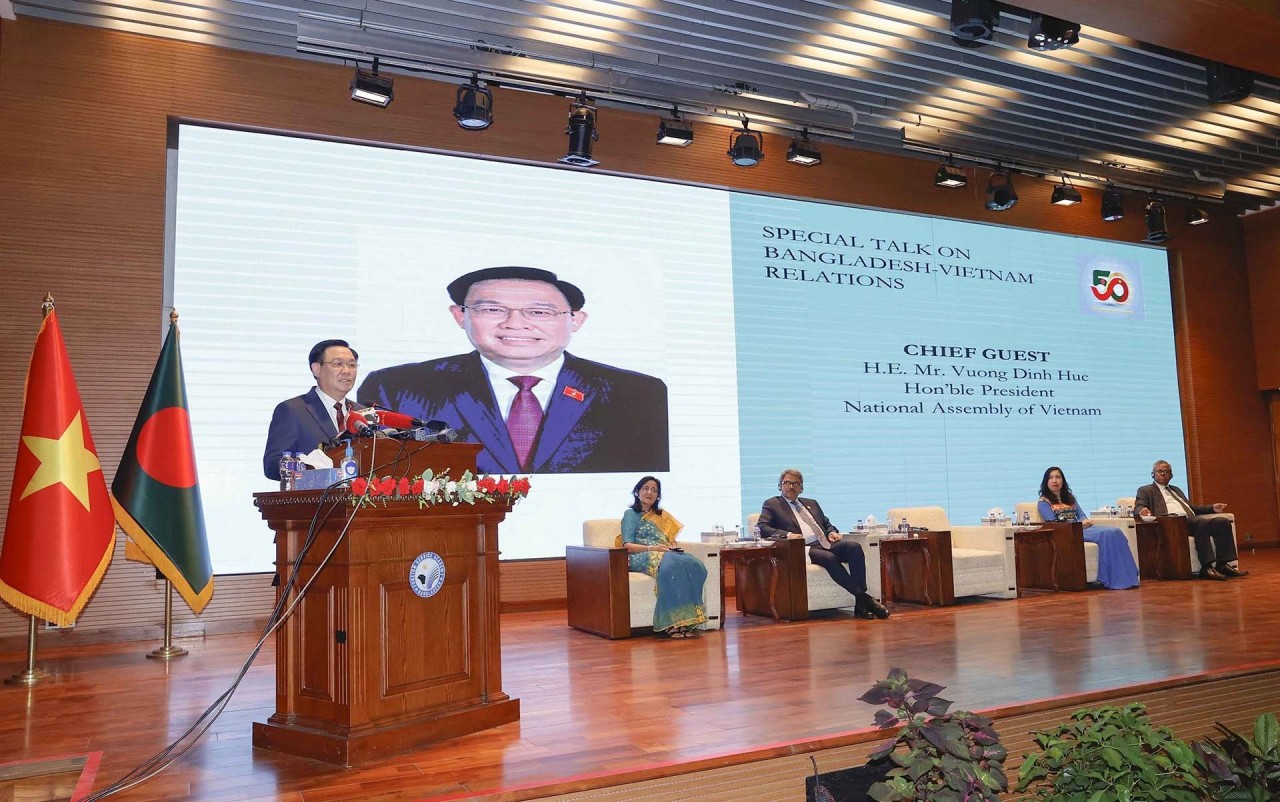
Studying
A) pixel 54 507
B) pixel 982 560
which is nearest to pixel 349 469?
pixel 54 507

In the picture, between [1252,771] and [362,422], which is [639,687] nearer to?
[362,422]

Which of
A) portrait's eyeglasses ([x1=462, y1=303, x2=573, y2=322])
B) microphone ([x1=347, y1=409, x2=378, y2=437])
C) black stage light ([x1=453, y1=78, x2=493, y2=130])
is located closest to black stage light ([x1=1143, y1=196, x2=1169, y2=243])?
portrait's eyeglasses ([x1=462, y1=303, x2=573, y2=322])

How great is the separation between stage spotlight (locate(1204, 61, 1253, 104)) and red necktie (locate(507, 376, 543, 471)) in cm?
550

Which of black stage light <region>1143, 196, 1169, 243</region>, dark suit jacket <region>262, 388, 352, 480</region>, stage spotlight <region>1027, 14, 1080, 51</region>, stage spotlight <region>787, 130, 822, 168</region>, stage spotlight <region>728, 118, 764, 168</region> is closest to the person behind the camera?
dark suit jacket <region>262, 388, 352, 480</region>

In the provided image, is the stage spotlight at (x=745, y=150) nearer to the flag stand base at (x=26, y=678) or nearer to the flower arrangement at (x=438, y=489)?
the flower arrangement at (x=438, y=489)

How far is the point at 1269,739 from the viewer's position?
7.84 ft

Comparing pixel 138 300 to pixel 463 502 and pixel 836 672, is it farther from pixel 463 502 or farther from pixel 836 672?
pixel 836 672

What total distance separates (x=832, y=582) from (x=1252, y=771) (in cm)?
451

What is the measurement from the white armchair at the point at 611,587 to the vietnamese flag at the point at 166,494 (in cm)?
229

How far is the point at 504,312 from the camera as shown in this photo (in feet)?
23.9

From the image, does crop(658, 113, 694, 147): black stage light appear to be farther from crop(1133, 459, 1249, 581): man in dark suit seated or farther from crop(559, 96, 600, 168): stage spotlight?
crop(1133, 459, 1249, 581): man in dark suit seated

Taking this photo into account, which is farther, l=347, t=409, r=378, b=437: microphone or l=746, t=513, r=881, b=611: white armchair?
l=746, t=513, r=881, b=611: white armchair

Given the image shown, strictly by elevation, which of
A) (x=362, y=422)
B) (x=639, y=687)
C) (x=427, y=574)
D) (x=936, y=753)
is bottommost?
(x=639, y=687)

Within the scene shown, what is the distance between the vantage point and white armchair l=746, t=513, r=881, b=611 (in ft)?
22.2
